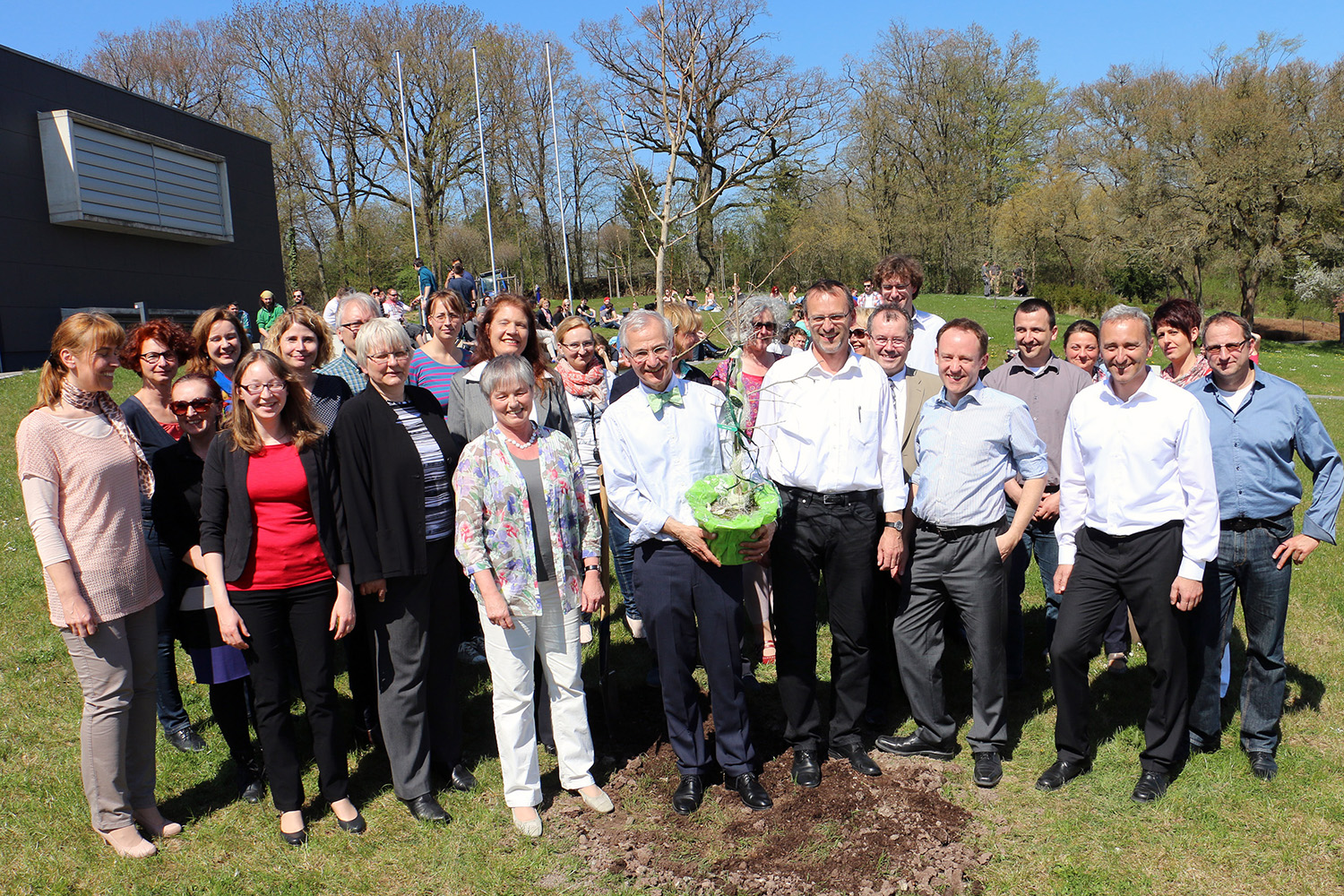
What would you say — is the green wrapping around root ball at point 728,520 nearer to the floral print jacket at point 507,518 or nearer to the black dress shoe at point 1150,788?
the floral print jacket at point 507,518

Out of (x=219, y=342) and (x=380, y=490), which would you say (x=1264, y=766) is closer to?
(x=380, y=490)

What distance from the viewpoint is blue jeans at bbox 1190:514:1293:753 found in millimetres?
3945

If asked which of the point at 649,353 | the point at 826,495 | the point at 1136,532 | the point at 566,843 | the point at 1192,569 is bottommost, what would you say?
the point at 566,843

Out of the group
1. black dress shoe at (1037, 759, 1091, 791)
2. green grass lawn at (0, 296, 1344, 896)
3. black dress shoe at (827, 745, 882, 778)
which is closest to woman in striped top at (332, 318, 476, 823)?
green grass lawn at (0, 296, 1344, 896)

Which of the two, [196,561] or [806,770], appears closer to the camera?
[196,561]

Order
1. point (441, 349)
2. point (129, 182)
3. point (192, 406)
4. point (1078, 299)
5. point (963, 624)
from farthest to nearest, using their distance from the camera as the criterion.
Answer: point (1078, 299), point (129, 182), point (441, 349), point (963, 624), point (192, 406)

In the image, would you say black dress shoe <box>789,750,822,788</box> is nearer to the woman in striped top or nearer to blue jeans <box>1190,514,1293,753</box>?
the woman in striped top

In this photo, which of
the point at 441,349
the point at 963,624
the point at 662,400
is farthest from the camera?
the point at 441,349

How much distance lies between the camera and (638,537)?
3.82 m

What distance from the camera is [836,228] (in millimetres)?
37344

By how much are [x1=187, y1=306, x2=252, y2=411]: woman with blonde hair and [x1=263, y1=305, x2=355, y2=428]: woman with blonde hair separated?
0.18 metres

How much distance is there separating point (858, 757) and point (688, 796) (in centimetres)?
92

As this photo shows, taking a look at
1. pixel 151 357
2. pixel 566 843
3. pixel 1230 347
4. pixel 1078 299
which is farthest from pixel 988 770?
pixel 1078 299

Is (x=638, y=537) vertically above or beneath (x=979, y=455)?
beneath
